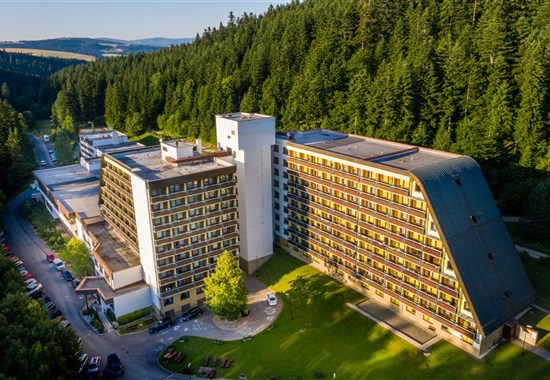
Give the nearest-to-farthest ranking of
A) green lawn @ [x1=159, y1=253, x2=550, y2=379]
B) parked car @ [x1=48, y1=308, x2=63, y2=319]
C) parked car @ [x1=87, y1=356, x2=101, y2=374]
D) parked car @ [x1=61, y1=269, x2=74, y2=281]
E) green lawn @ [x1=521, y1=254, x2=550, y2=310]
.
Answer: green lawn @ [x1=159, y1=253, x2=550, y2=379] < parked car @ [x1=87, y1=356, x2=101, y2=374] < green lawn @ [x1=521, y1=254, x2=550, y2=310] < parked car @ [x1=48, y1=308, x2=63, y2=319] < parked car @ [x1=61, y1=269, x2=74, y2=281]

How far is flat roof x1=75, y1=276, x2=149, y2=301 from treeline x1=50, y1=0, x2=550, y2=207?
6922 centimetres

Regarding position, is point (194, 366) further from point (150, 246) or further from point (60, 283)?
point (60, 283)

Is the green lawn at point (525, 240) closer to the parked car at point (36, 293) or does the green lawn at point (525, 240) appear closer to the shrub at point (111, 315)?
the shrub at point (111, 315)

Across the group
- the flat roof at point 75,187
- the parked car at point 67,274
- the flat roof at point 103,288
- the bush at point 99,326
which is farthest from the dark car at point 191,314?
the flat roof at point 75,187

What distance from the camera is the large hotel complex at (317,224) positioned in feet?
190

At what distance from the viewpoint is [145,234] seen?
68938 mm

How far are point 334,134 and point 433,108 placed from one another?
98.2 feet

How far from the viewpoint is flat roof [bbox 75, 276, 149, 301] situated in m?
69.4

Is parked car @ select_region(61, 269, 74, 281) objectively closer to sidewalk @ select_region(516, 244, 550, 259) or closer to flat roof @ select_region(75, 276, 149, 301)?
flat roof @ select_region(75, 276, 149, 301)

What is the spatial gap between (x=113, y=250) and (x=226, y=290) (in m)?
26.3

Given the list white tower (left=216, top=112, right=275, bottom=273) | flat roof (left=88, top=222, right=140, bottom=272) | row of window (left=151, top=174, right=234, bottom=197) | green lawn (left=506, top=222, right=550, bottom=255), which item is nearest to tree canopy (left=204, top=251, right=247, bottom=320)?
row of window (left=151, top=174, right=234, bottom=197)

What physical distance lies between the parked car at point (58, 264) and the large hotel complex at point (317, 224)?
714 centimetres

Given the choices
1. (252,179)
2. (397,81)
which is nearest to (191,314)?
(252,179)

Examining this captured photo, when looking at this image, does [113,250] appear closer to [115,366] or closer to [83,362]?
[83,362]
